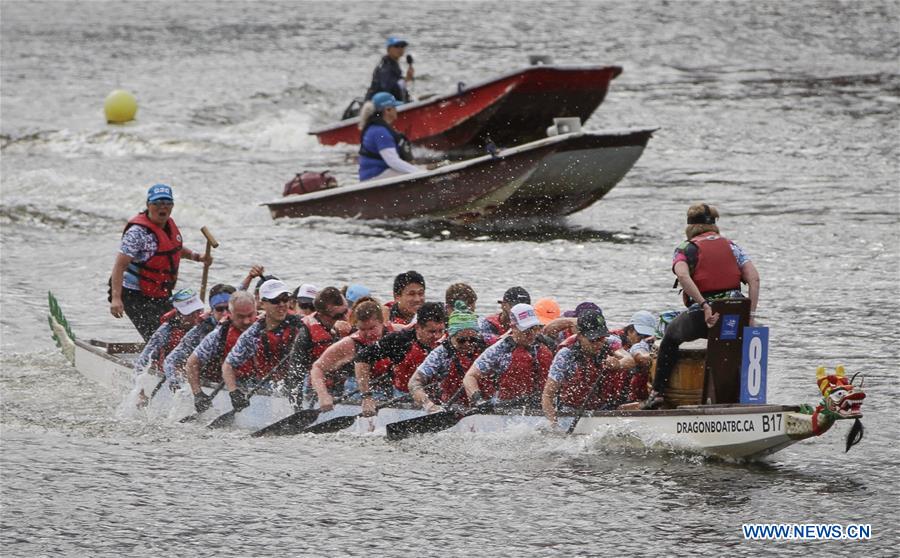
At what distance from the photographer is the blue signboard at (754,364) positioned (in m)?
11.8

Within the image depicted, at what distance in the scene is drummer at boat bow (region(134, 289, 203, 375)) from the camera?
15.0m

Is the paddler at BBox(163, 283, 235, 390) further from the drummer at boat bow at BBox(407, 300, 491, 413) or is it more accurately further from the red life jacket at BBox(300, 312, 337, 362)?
the drummer at boat bow at BBox(407, 300, 491, 413)

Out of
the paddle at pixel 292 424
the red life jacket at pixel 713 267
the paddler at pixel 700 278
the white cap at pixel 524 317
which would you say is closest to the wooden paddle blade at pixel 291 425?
the paddle at pixel 292 424

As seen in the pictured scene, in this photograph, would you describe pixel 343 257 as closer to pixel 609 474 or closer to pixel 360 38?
pixel 609 474

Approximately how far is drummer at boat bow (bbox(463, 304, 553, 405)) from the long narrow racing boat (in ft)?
30.0

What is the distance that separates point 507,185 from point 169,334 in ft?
28.3

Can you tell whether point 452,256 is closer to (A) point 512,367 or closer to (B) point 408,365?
(B) point 408,365

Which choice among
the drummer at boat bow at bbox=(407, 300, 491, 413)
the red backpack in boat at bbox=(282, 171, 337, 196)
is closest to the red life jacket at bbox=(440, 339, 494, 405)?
the drummer at boat bow at bbox=(407, 300, 491, 413)

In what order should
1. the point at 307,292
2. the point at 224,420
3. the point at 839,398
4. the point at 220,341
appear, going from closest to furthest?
the point at 839,398 < the point at 224,420 < the point at 220,341 < the point at 307,292

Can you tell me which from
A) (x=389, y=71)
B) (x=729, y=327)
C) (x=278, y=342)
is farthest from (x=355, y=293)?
(x=389, y=71)

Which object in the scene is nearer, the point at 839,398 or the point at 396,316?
the point at 839,398

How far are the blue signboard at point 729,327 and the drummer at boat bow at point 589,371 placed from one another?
979 mm

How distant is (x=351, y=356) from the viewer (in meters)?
13.8

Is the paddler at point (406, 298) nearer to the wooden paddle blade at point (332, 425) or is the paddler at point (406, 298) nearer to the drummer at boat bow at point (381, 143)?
the wooden paddle blade at point (332, 425)
